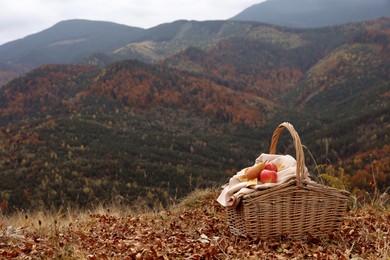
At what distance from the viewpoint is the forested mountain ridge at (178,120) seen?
164ft

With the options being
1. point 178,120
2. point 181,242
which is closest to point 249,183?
point 181,242

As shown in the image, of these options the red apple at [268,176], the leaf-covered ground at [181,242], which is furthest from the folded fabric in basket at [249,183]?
the leaf-covered ground at [181,242]

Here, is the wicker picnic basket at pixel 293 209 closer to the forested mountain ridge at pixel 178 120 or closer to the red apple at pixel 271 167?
the red apple at pixel 271 167

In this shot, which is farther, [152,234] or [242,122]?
[242,122]

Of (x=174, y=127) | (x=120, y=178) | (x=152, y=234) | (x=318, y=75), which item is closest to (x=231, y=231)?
(x=152, y=234)

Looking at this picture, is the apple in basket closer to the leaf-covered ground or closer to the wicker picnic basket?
the wicker picnic basket

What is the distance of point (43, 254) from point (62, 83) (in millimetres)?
118002

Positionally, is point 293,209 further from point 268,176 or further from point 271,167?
point 271,167

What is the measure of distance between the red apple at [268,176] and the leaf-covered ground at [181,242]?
0.72 meters

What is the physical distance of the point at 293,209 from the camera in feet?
14.8

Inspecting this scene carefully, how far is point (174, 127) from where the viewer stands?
9369cm

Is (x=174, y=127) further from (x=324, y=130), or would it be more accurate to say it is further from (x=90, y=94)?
(x=324, y=130)

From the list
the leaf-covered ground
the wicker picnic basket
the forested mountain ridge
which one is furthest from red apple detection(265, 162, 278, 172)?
the forested mountain ridge

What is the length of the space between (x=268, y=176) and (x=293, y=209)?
0.48 metres
